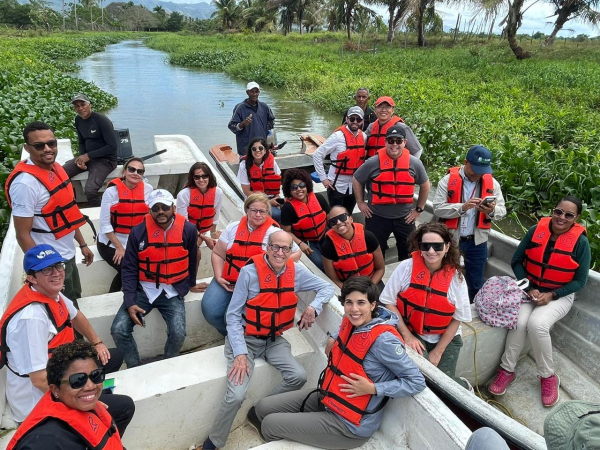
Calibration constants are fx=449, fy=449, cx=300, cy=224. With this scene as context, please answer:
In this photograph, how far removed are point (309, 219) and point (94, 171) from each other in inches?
107

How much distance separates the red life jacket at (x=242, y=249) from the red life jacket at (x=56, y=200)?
1089mm

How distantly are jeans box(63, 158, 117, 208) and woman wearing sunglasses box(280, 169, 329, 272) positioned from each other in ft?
7.80

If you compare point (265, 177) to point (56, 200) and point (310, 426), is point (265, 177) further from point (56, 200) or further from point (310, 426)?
point (310, 426)

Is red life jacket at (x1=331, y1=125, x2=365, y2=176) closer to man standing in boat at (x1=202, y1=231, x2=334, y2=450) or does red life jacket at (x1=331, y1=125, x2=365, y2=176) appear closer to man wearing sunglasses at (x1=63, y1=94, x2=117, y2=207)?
man standing in boat at (x1=202, y1=231, x2=334, y2=450)

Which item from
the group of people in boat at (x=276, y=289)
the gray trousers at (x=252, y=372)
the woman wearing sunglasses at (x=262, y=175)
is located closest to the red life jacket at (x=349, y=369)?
the group of people in boat at (x=276, y=289)

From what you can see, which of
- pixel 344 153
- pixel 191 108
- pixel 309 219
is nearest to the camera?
pixel 309 219

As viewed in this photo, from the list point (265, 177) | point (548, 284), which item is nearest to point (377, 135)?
point (265, 177)

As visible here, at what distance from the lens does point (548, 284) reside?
3330 mm

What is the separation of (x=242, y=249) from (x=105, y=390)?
4.18 ft

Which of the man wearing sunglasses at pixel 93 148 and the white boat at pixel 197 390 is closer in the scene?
the white boat at pixel 197 390

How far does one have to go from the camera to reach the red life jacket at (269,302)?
2.79 metres

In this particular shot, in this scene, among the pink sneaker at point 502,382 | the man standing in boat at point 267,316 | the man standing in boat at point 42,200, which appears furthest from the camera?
the pink sneaker at point 502,382

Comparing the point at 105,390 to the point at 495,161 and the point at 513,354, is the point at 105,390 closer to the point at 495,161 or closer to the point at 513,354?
the point at 513,354

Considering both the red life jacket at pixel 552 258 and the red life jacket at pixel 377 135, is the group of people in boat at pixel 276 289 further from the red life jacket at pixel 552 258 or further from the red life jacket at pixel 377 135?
the red life jacket at pixel 377 135
